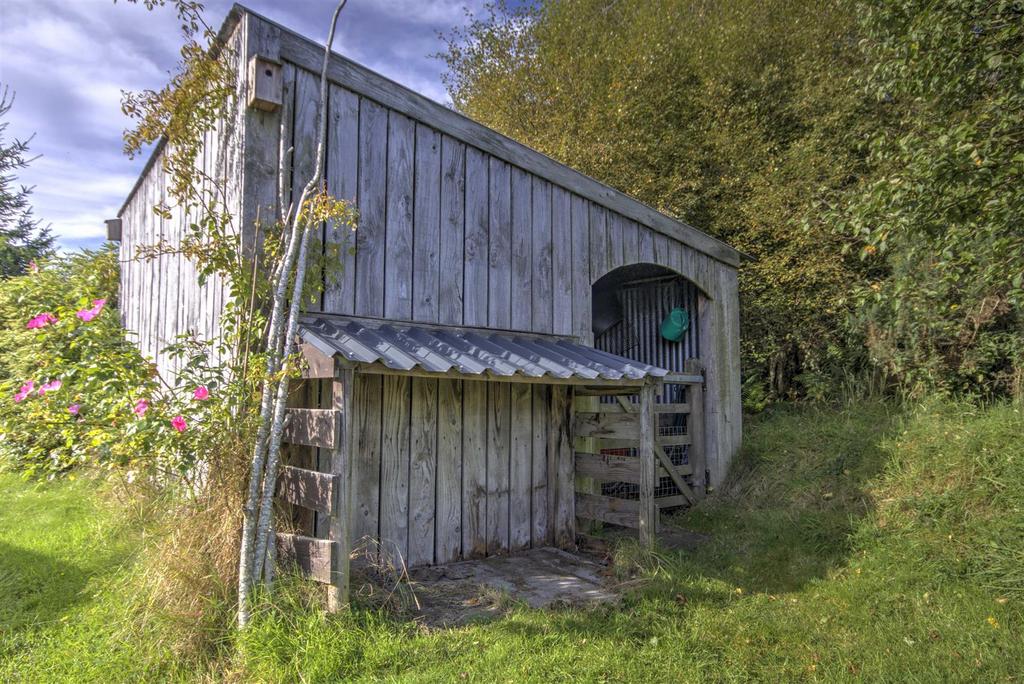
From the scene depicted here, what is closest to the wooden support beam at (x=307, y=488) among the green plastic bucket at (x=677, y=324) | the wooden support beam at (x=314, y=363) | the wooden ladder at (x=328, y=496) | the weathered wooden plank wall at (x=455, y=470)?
the wooden ladder at (x=328, y=496)

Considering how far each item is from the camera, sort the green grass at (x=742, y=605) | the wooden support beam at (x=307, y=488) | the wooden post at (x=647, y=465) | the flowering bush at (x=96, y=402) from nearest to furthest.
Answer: the green grass at (x=742, y=605) < the flowering bush at (x=96, y=402) < the wooden support beam at (x=307, y=488) < the wooden post at (x=647, y=465)

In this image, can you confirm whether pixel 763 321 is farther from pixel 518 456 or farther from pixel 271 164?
pixel 271 164

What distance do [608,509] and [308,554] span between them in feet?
10.1

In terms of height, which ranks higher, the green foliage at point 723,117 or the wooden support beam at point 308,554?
the green foliage at point 723,117

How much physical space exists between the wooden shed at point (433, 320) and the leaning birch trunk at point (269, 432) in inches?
8.7

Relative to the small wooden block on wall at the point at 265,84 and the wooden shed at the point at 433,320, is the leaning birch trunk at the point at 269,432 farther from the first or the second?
the small wooden block on wall at the point at 265,84

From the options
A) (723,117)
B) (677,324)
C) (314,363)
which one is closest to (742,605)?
(314,363)

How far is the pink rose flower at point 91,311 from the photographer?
365 cm

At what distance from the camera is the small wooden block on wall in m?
4.31

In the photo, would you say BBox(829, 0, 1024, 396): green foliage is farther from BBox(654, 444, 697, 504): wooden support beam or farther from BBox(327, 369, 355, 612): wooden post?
BBox(327, 369, 355, 612): wooden post

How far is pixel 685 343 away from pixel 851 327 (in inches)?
84.8

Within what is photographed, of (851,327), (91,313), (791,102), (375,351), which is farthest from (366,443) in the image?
(791,102)

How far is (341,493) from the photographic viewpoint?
3.70 metres

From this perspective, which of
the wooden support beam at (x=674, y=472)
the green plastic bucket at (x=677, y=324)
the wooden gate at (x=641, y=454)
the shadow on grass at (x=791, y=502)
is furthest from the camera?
the green plastic bucket at (x=677, y=324)
